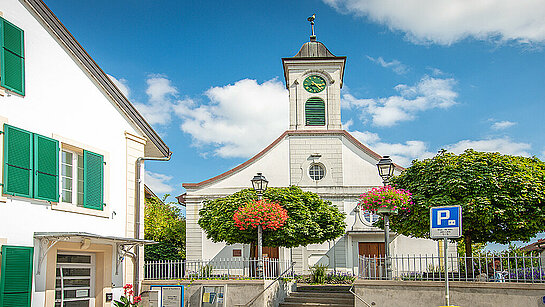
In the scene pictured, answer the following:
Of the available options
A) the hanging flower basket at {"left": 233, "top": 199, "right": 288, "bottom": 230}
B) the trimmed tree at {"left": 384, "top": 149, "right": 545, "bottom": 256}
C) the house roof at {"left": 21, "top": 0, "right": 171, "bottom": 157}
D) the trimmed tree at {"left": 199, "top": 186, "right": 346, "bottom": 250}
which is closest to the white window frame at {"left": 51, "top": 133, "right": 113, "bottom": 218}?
the house roof at {"left": 21, "top": 0, "right": 171, "bottom": 157}

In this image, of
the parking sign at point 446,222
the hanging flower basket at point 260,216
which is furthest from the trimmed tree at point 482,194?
the parking sign at point 446,222

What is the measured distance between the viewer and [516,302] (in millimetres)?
13141

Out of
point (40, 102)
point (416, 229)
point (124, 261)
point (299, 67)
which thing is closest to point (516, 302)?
point (416, 229)

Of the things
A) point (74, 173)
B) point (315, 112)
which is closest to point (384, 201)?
point (74, 173)

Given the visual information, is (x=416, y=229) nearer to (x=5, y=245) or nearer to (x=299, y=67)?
(x=5, y=245)

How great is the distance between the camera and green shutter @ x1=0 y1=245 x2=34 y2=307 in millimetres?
10500

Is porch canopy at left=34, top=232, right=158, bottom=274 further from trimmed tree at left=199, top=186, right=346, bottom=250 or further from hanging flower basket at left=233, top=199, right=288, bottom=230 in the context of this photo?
trimmed tree at left=199, top=186, right=346, bottom=250

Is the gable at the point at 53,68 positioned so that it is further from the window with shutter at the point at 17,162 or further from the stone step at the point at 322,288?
the stone step at the point at 322,288

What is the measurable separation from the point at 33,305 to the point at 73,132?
12.7ft

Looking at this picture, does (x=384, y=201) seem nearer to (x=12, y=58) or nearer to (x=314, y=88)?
(x=12, y=58)

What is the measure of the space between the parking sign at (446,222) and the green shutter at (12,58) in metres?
8.38

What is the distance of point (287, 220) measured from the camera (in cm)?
2405

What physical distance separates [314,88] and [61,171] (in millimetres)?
22993

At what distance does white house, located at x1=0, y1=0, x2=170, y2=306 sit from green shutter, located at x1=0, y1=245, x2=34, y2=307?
0.02 meters
